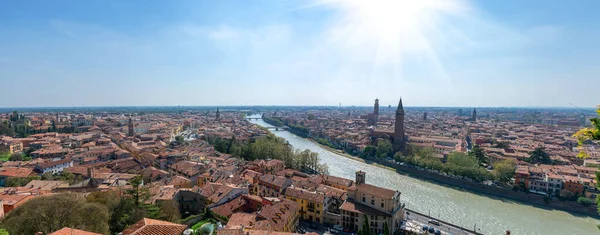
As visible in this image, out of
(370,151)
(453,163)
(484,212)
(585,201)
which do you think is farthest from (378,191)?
(370,151)

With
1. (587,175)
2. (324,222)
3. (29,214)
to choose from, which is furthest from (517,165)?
(29,214)

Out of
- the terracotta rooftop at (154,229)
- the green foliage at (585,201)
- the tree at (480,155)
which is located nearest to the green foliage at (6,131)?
the terracotta rooftop at (154,229)

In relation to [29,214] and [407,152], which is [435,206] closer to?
[407,152]

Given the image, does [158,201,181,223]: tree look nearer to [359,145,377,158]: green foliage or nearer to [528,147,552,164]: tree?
[359,145,377,158]: green foliage

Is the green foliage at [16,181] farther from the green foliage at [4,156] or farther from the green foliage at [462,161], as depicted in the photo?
the green foliage at [462,161]

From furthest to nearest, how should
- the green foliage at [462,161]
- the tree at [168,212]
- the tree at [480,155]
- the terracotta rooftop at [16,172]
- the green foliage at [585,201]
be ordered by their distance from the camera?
the tree at [480,155] < the green foliage at [462,161] < the terracotta rooftop at [16,172] < the green foliage at [585,201] < the tree at [168,212]

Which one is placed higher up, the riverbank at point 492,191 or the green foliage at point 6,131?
the green foliage at point 6,131

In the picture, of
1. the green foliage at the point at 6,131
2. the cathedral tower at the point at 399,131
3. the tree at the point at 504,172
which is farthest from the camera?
the green foliage at the point at 6,131
